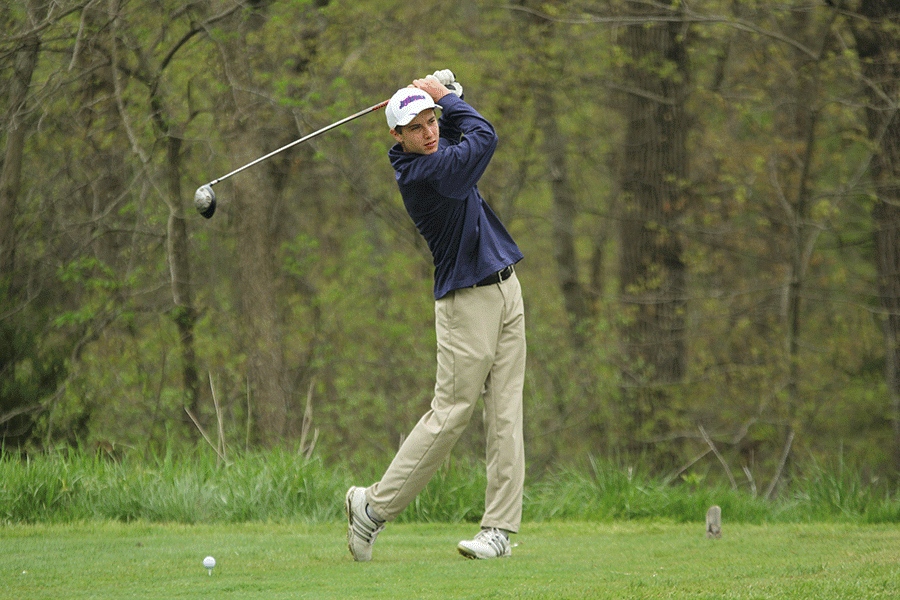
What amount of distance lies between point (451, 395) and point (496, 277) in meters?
0.56

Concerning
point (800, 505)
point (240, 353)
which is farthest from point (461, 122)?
point (240, 353)

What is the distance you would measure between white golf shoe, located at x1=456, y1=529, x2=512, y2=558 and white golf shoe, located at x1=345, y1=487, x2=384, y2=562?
392mm

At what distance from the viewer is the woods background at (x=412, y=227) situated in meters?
8.60

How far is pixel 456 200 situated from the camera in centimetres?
428

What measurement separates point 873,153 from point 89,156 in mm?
7454

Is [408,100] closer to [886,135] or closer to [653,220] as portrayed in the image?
[886,135]

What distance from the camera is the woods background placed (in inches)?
339

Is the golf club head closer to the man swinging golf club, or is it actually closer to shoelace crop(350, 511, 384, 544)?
the man swinging golf club

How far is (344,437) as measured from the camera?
12914 millimetres

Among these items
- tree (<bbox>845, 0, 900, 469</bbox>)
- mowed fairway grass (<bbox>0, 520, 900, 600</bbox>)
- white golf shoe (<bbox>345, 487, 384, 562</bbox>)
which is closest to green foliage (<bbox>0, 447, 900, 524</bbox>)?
mowed fairway grass (<bbox>0, 520, 900, 600</bbox>)

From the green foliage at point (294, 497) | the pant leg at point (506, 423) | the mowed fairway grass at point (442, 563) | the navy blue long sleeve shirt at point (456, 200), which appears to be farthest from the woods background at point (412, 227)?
the navy blue long sleeve shirt at point (456, 200)

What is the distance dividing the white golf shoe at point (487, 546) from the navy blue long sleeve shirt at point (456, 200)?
3.57 feet

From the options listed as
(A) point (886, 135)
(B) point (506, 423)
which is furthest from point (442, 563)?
(A) point (886, 135)

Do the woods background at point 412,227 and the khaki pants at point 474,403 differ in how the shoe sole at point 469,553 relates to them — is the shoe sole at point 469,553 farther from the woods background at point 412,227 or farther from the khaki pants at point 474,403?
the woods background at point 412,227
